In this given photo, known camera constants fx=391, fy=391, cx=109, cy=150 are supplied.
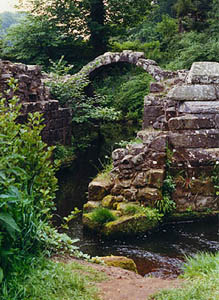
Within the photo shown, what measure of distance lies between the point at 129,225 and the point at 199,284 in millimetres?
3280

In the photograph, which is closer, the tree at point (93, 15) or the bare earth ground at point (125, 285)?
the bare earth ground at point (125, 285)

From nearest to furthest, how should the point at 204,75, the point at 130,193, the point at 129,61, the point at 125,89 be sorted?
the point at 130,193
the point at 204,75
the point at 129,61
the point at 125,89

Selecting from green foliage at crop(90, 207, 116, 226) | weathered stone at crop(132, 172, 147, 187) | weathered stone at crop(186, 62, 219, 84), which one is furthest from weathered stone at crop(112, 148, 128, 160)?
weathered stone at crop(186, 62, 219, 84)

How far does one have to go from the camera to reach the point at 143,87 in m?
20.0

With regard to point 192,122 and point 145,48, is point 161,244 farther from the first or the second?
point 145,48

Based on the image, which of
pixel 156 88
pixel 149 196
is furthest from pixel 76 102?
pixel 149 196

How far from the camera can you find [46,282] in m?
3.16

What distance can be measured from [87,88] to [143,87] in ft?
9.95

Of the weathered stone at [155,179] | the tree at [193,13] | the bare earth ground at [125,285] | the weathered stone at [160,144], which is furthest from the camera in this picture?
the tree at [193,13]

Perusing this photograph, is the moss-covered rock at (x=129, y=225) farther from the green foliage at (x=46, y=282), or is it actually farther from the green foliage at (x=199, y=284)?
the green foliage at (x=46, y=282)

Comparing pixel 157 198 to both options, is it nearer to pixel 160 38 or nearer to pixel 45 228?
pixel 45 228

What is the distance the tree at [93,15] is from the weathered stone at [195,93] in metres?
14.0

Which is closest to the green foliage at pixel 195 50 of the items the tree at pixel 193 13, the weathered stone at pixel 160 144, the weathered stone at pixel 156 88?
the tree at pixel 193 13

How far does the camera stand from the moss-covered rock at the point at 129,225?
258 inches
